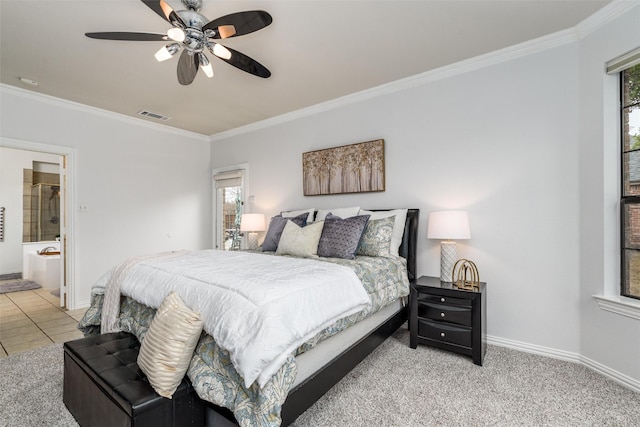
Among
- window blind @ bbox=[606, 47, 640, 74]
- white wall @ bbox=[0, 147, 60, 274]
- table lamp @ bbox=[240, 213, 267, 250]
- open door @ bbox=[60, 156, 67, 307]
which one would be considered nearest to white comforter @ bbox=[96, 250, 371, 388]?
table lamp @ bbox=[240, 213, 267, 250]

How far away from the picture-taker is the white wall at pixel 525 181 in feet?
7.64

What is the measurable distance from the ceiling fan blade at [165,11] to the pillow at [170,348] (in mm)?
1763

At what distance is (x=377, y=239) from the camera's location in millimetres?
2973

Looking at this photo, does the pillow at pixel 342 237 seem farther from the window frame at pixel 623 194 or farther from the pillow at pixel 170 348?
the window frame at pixel 623 194

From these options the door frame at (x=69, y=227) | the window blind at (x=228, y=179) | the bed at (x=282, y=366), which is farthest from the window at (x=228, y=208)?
the bed at (x=282, y=366)

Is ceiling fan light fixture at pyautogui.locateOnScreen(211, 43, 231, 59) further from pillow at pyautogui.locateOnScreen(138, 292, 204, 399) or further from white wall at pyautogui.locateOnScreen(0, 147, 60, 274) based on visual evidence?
white wall at pyautogui.locateOnScreen(0, 147, 60, 274)

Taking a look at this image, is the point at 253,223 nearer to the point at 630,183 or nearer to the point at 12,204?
the point at 630,183

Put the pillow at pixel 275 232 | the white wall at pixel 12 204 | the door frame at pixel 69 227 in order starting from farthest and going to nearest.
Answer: the white wall at pixel 12 204, the door frame at pixel 69 227, the pillow at pixel 275 232

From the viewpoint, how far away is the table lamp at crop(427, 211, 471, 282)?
2.67 meters

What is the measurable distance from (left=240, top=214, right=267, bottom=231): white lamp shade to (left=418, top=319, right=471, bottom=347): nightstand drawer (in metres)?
2.67

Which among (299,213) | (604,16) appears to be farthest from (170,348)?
(604,16)

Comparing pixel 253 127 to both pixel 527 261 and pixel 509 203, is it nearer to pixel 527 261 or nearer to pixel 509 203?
pixel 509 203

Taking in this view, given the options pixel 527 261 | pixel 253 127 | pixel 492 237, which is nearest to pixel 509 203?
pixel 492 237

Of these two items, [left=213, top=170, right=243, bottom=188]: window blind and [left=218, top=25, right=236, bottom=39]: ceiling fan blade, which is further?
[left=213, top=170, right=243, bottom=188]: window blind
